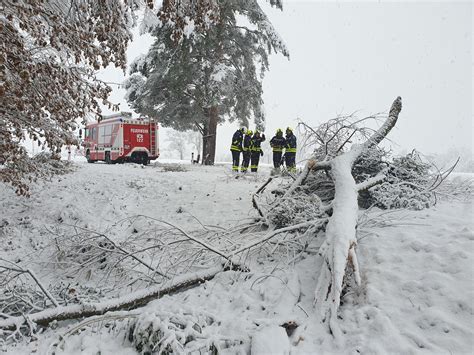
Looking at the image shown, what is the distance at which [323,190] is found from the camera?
641 cm

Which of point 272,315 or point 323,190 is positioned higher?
point 323,190

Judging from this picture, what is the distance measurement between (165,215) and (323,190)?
3598 mm

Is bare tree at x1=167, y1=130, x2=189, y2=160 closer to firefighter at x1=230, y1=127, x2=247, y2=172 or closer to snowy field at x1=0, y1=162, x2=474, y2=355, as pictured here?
firefighter at x1=230, y1=127, x2=247, y2=172

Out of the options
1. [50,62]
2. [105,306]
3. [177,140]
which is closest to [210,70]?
[50,62]

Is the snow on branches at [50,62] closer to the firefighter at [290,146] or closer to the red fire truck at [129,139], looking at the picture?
the firefighter at [290,146]

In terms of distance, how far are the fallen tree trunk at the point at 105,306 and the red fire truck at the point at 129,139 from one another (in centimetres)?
1412

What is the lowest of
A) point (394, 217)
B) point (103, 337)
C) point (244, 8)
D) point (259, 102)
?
point (103, 337)

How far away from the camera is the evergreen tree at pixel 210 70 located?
1477 cm

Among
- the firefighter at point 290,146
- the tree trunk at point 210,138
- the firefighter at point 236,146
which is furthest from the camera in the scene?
the tree trunk at point 210,138

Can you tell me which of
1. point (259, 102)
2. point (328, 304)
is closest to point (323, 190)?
point (328, 304)

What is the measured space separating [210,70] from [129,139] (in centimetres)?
556

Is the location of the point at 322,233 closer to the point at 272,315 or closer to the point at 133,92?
the point at 272,315

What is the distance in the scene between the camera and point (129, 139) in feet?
57.1

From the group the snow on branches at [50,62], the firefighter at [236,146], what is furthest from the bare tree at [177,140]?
the snow on branches at [50,62]
